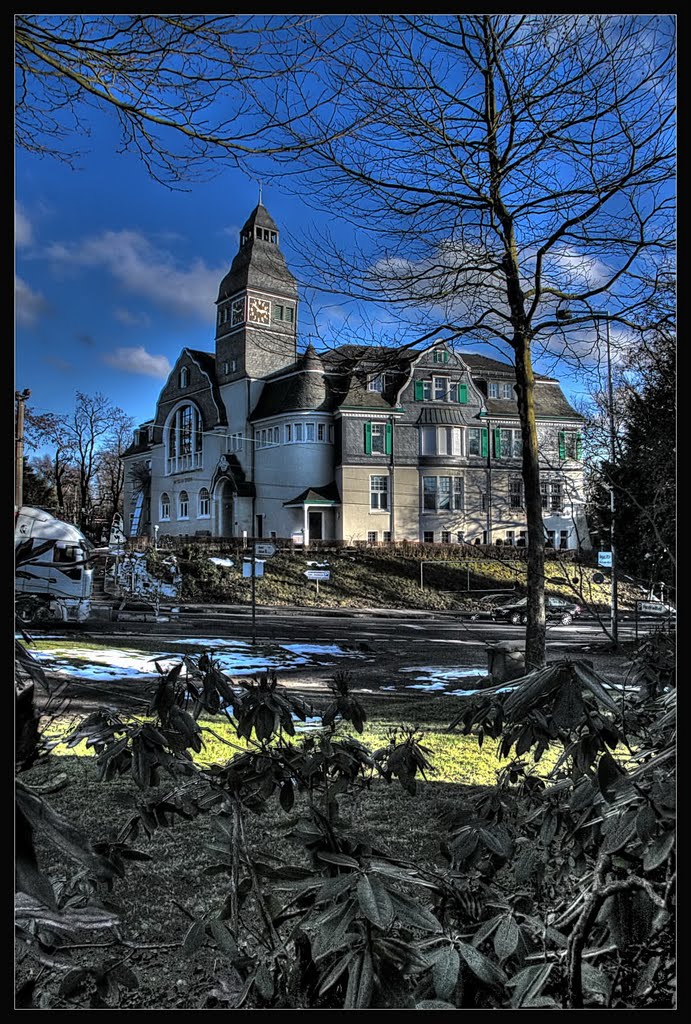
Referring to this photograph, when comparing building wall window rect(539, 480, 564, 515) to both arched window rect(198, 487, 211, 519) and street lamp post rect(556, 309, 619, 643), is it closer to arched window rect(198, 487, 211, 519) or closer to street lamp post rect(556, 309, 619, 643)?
street lamp post rect(556, 309, 619, 643)

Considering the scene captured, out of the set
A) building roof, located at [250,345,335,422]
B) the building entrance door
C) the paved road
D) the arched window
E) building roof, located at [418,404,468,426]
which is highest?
building roof, located at [250,345,335,422]

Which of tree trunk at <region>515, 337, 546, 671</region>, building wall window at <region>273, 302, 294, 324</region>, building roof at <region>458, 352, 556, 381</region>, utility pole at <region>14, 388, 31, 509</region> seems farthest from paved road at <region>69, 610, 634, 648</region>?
building wall window at <region>273, 302, 294, 324</region>

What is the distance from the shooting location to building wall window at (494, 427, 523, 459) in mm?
1628

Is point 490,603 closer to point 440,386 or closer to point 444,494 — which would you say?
point 444,494

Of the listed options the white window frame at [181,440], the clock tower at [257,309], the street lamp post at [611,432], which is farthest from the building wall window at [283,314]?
the street lamp post at [611,432]

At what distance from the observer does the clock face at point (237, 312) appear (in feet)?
5.24

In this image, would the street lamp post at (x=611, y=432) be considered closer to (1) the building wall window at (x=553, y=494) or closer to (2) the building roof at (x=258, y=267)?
(1) the building wall window at (x=553, y=494)

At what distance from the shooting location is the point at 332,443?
5.50 feet

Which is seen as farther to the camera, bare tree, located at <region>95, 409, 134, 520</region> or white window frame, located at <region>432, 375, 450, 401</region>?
white window frame, located at <region>432, 375, 450, 401</region>

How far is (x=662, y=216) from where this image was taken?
1.55 meters

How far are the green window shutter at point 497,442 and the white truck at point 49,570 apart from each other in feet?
3.44

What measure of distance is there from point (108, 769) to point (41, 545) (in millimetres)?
527

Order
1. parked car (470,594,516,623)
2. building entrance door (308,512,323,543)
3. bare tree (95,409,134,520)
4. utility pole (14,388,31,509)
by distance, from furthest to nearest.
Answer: parked car (470,594,516,623)
building entrance door (308,512,323,543)
bare tree (95,409,134,520)
utility pole (14,388,31,509)
